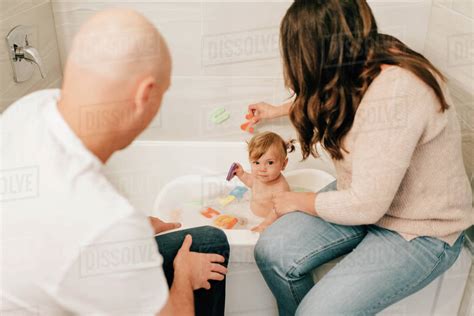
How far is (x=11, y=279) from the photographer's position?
2.37ft

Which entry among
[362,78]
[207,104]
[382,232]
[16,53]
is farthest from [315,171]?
[16,53]

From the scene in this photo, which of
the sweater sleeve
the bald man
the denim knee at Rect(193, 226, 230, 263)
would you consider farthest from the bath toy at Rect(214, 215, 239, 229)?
the bald man

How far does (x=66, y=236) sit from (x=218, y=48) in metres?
1.26

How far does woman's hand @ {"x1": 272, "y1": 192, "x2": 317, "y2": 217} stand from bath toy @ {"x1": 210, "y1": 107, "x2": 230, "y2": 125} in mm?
597

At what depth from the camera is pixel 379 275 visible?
116cm

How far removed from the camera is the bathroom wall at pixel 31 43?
148 centimetres

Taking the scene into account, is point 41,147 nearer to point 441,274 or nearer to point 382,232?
point 382,232

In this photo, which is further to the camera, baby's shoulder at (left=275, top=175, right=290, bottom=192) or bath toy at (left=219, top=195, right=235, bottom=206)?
bath toy at (left=219, top=195, right=235, bottom=206)

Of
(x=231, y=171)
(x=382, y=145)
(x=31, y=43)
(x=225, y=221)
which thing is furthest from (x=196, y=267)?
(x=31, y=43)

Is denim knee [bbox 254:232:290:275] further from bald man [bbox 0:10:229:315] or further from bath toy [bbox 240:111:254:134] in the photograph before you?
bath toy [bbox 240:111:254:134]

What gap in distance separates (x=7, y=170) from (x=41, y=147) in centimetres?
10

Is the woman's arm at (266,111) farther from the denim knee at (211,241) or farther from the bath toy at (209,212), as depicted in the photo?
the denim knee at (211,241)

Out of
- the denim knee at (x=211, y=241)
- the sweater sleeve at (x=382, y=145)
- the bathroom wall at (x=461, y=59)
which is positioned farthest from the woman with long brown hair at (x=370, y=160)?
the bathroom wall at (x=461, y=59)

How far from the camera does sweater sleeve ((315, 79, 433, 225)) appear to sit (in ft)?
3.43
